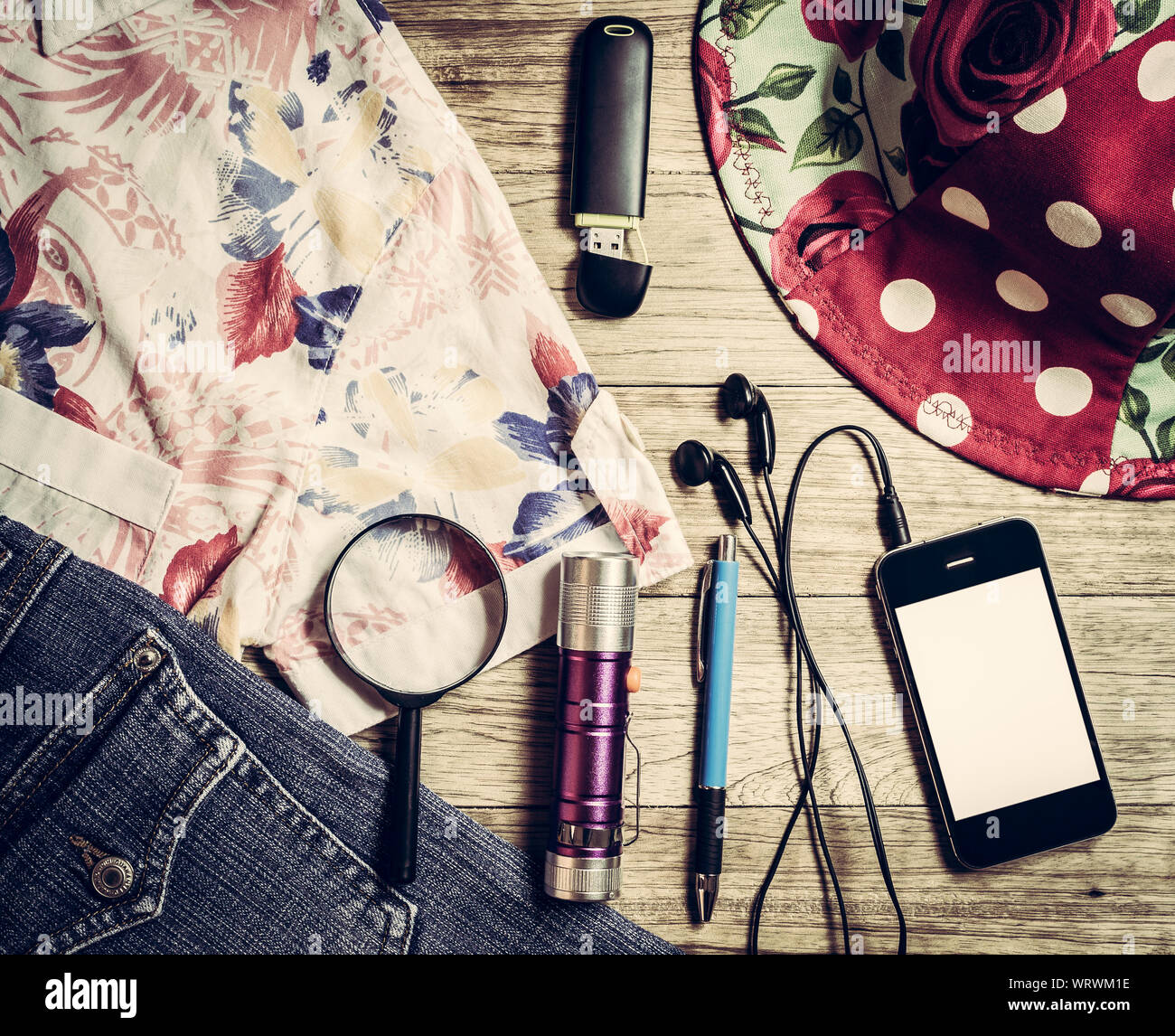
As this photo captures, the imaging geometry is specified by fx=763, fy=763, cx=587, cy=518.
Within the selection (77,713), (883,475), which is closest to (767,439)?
(883,475)

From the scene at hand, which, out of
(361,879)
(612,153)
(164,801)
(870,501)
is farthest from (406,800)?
(612,153)

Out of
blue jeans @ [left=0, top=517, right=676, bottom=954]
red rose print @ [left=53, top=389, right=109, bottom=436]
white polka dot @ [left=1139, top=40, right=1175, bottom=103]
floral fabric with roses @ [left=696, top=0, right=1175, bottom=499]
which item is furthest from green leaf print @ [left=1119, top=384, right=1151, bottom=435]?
red rose print @ [left=53, top=389, right=109, bottom=436]

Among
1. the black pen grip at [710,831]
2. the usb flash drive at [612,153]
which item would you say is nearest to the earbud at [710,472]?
the usb flash drive at [612,153]

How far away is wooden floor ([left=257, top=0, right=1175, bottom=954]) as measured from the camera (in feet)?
2.37

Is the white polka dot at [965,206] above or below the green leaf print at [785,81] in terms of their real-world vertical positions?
below

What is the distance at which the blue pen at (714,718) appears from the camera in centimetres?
70

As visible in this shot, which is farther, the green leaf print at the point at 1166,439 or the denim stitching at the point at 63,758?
the green leaf print at the point at 1166,439

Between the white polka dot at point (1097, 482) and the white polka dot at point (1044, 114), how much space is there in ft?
1.05

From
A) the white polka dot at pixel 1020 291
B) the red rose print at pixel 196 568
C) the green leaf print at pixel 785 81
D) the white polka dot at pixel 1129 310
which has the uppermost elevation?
the green leaf print at pixel 785 81

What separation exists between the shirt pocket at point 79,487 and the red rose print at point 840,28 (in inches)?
27.9

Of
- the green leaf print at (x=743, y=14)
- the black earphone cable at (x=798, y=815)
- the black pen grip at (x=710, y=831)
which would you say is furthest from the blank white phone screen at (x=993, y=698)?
the green leaf print at (x=743, y=14)

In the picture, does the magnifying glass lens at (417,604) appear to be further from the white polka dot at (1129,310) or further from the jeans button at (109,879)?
the white polka dot at (1129,310)

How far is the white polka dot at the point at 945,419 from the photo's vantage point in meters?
0.74

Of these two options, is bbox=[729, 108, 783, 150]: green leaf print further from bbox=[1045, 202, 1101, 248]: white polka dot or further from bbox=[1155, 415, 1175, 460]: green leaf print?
bbox=[1155, 415, 1175, 460]: green leaf print
